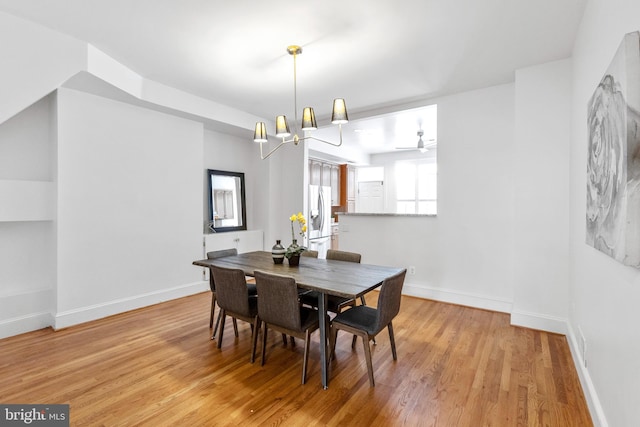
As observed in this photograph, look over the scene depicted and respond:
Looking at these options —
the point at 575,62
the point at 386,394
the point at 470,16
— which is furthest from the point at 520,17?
the point at 386,394

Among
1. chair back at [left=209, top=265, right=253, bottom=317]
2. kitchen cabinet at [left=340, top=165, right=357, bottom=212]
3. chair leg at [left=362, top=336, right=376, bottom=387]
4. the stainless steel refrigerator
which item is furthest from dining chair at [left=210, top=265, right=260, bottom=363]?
kitchen cabinet at [left=340, top=165, right=357, bottom=212]

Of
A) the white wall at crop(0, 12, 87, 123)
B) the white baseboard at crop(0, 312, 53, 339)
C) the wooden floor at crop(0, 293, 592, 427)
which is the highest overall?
the white wall at crop(0, 12, 87, 123)

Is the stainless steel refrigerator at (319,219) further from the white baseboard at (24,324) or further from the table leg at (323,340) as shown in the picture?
the white baseboard at (24,324)

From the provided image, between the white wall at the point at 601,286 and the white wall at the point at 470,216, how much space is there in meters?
0.82

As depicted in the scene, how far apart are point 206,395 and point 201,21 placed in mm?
2767

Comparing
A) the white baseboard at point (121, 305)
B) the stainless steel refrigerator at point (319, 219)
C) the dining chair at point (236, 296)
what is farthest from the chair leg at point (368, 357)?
the stainless steel refrigerator at point (319, 219)

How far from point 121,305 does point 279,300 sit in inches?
99.8

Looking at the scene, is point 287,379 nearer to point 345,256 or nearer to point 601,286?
point 345,256

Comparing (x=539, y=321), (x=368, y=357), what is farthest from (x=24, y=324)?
(x=539, y=321)

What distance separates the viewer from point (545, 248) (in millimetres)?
3127

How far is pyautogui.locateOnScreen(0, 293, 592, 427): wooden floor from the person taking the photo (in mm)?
1877

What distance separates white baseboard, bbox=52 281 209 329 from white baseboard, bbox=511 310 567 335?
401cm

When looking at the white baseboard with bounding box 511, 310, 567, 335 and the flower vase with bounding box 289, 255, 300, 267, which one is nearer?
the flower vase with bounding box 289, 255, 300, 267

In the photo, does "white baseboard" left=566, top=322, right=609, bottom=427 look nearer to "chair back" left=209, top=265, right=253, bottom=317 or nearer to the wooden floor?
the wooden floor
